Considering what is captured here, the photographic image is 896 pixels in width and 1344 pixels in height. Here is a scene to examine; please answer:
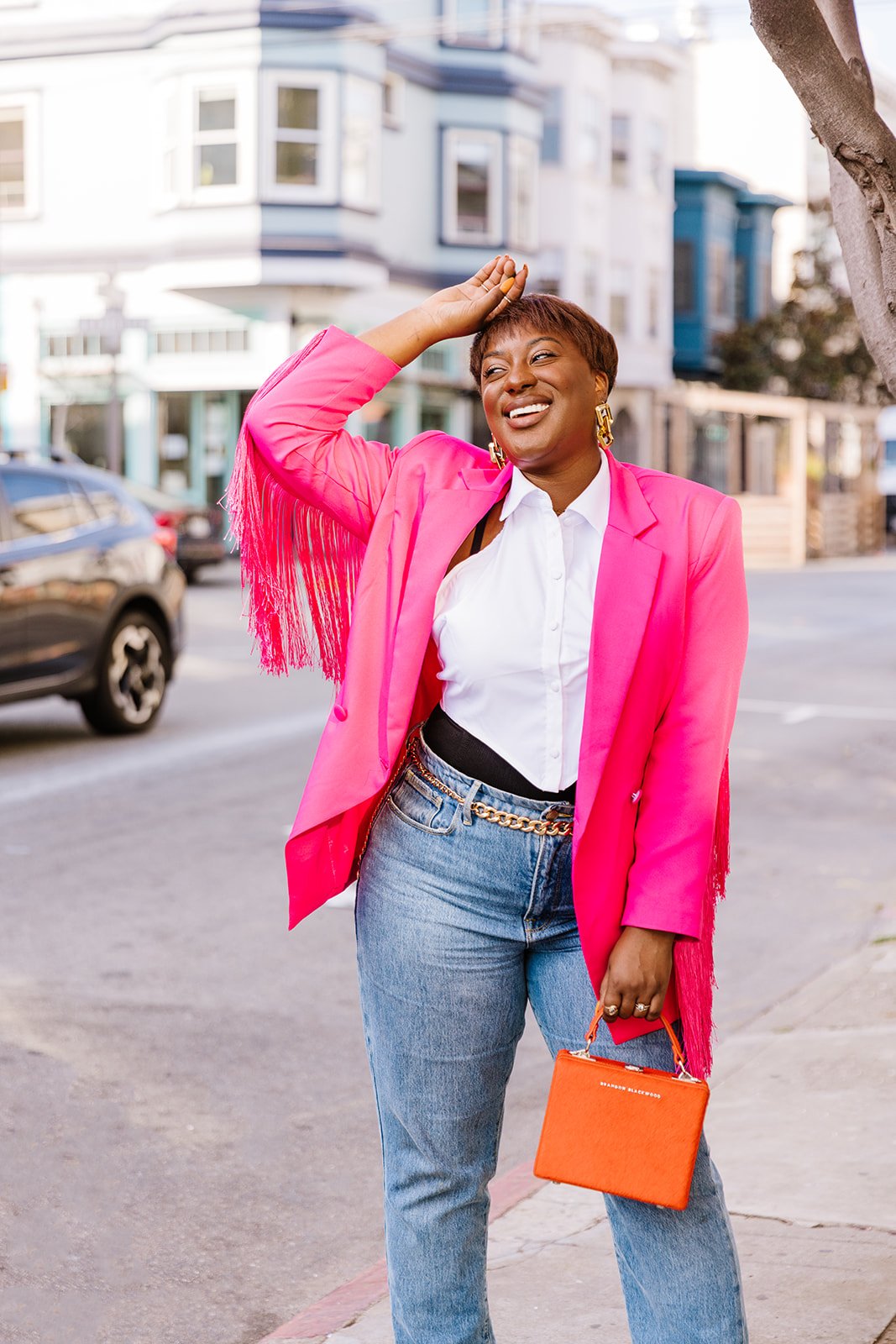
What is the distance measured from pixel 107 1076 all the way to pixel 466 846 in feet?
9.23

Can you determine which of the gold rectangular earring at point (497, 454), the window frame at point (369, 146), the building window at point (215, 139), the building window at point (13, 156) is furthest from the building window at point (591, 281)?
the gold rectangular earring at point (497, 454)

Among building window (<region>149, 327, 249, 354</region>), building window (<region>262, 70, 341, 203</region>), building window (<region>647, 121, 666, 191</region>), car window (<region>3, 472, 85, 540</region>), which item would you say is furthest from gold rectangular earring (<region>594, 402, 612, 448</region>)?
building window (<region>647, 121, 666, 191</region>)

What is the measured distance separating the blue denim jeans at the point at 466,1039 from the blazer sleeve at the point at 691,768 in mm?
131

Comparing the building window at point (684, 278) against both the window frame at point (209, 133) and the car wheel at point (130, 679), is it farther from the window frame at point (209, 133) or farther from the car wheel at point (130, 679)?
the car wheel at point (130, 679)

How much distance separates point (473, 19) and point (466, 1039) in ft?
106

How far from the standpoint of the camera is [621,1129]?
258cm

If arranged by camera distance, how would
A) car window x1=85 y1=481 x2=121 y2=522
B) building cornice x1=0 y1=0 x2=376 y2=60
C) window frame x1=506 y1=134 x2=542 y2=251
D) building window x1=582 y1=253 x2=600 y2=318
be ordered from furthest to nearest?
building window x1=582 y1=253 x2=600 y2=318 < window frame x1=506 y1=134 x2=542 y2=251 < building cornice x1=0 y1=0 x2=376 y2=60 < car window x1=85 y1=481 x2=121 y2=522

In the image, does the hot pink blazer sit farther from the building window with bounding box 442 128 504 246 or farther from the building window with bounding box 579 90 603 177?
the building window with bounding box 579 90 603 177

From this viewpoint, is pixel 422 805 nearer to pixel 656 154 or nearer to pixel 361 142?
pixel 361 142

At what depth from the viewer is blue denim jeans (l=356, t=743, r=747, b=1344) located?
8.66 feet

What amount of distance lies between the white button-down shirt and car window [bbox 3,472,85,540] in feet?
26.5

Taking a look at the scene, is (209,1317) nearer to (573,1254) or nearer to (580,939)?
(573,1254)

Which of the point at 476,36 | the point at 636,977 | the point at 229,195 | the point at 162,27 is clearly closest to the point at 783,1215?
the point at 636,977

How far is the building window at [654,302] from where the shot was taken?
1599 inches
